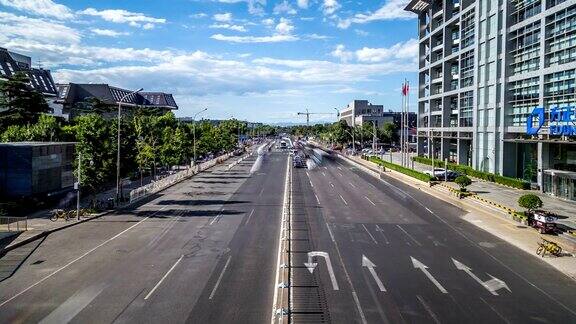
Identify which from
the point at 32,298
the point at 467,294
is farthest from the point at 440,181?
the point at 32,298

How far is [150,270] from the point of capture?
2336 cm

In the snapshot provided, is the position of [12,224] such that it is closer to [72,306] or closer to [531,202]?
[72,306]

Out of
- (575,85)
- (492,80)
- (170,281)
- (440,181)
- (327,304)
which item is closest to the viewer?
(327,304)

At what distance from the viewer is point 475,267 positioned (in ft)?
80.2

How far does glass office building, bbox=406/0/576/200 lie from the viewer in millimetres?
52625

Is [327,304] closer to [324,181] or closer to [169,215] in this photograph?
[169,215]

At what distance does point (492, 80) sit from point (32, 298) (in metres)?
67.2

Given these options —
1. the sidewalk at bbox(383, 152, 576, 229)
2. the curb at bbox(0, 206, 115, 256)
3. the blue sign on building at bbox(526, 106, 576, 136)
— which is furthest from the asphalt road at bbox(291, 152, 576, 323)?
the blue sign on building at bbox(526, 106, 576, 136)

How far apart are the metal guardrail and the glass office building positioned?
49215 millimetres

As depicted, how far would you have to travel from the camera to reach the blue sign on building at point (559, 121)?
47.8 m

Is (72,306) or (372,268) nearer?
→ (72,306)

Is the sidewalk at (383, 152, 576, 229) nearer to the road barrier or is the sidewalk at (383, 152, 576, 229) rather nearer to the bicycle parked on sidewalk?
the bicycle parked on sidewalk

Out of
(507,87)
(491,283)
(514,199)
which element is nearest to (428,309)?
(491,283)

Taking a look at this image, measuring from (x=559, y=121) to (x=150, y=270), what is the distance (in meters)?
45.0
